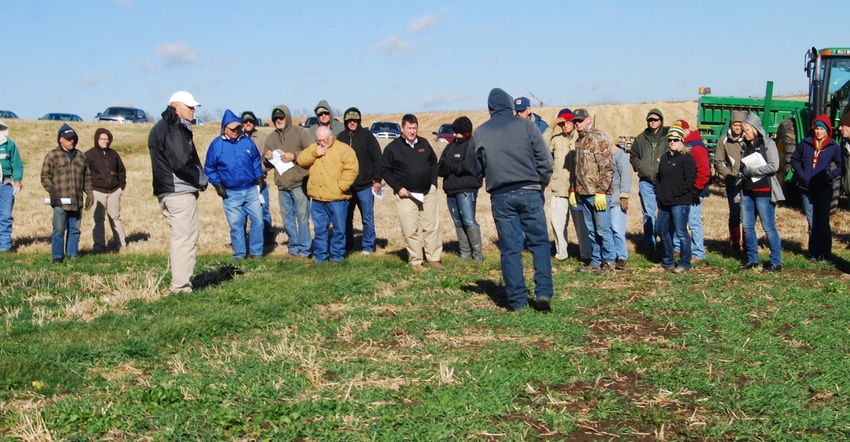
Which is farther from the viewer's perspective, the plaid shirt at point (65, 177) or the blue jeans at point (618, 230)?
the plaid shirt at point (65, 177)

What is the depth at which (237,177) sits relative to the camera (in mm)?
11375

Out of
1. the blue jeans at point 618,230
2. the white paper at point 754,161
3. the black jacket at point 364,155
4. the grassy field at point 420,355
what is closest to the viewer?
the grassy field at point 420,355

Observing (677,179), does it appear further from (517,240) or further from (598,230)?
(517,240)

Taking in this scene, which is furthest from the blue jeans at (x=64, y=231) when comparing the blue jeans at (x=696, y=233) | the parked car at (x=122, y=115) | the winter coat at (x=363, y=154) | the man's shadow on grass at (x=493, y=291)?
the parked car at (x=122, y=115)

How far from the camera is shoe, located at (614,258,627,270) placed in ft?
33.9

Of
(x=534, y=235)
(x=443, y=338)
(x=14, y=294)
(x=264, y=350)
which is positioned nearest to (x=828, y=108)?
(x=534, y=235)

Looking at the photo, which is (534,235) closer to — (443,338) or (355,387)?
(443,338)

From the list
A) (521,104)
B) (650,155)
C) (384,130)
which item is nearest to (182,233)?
(521,104)

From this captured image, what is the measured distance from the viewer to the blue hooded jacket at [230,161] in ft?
37.1

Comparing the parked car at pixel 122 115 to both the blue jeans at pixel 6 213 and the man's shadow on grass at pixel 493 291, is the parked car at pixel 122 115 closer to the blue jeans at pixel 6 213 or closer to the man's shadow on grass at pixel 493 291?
the blue jeans at pixel 6 213

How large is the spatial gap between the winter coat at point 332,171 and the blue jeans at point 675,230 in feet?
14.2

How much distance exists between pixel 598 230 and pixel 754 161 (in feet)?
7.01

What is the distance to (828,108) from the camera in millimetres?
16484

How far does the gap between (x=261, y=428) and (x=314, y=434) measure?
1.12 feet
